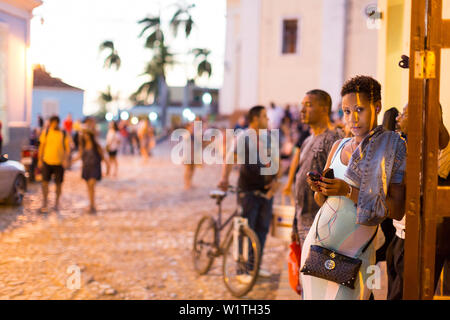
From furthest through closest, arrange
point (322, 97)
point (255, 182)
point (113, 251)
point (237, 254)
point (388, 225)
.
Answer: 1. point (113, 251)
2. point (255, 182)
3. point (237, 254)
4. point (322, 97)
5. point (388, 225)

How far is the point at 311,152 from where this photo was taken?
14.6ft

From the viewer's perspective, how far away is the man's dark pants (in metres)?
6.56

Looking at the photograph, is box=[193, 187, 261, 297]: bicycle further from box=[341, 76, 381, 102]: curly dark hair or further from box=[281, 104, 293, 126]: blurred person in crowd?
box=[281, 104, 293, 126]: blurred person in crowd

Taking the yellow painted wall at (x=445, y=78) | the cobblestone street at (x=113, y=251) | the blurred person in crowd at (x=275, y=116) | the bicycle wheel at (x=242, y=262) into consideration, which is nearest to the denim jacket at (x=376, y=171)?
the yellow painted wall at (x=445, y=78)

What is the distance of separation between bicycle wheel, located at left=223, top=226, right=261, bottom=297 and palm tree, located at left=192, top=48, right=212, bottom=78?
156 feet

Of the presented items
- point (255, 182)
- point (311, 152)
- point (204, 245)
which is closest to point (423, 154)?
point (311, 152)

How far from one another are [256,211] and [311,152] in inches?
87.9

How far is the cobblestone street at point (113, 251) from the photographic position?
603 centimetres

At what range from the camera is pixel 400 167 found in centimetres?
276

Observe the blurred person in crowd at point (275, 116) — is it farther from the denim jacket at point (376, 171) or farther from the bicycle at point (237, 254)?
the denim jacket at point (376, 171)

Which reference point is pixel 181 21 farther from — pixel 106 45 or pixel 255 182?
pixel 255 182

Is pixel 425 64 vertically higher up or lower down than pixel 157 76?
lower down

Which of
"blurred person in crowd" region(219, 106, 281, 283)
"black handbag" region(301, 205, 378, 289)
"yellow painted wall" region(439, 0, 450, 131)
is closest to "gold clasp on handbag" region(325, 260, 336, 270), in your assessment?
"black handbag" region(301, 205, 378, 289)
